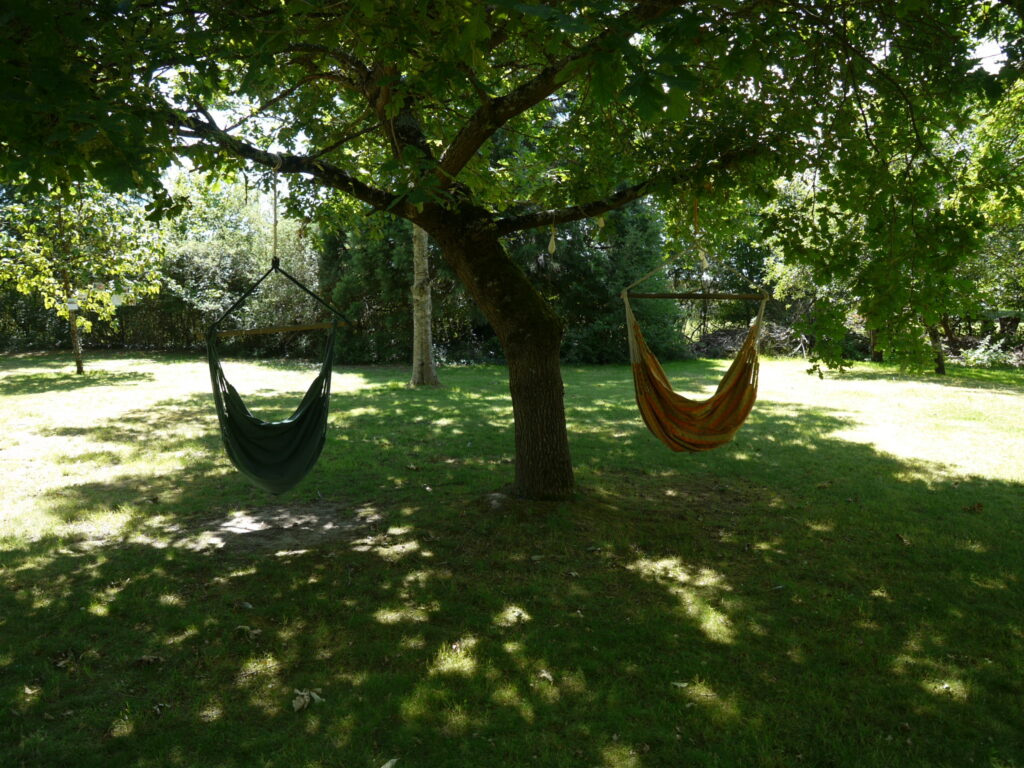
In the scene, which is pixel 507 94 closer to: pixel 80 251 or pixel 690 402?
pixel 690 402

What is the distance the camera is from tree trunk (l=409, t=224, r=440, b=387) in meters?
10.5

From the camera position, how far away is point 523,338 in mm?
4496

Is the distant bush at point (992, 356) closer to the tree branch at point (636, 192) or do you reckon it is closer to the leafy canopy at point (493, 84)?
the leafy canopy at point (493, 84)

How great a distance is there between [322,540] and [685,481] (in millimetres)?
3045

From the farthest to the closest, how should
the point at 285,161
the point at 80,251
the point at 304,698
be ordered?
1. the point at 80,251
2. the point at 285,161
3. the point at 304,698

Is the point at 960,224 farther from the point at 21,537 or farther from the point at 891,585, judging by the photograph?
the point at 21,537

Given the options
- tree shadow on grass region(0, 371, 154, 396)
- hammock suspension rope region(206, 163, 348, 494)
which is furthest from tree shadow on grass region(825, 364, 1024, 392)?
tree shadow on grass region(0, 371, 154, 396)

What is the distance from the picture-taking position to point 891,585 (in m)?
3.54

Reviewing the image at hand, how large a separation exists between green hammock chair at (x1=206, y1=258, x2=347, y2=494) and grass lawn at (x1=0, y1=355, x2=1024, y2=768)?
0.48 m

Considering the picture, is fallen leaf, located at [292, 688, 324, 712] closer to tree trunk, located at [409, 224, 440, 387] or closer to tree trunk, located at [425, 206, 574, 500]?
tree trunk, located at [425, 206, 574, 500]

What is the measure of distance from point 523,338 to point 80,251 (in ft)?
34.0

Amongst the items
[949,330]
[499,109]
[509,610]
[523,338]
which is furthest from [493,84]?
[949,330]

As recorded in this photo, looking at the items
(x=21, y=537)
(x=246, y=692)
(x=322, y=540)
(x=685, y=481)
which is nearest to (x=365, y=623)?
(x=246, y=692)

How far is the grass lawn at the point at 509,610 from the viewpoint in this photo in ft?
7.61
